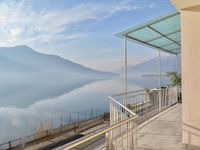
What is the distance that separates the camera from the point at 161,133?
5.64 metres

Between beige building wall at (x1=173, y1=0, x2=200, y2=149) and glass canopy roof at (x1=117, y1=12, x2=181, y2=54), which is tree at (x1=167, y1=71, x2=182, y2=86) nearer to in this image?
glass canopy roof at (x1=117, y1=12, x2=181, y2=54)

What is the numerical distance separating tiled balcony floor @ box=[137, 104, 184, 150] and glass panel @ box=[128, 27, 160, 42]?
2.39 metres

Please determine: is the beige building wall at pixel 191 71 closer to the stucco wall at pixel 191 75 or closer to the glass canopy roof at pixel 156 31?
the stucco wall at pixel 191 75

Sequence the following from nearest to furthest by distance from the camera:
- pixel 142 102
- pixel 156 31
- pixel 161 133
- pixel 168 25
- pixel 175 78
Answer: pixel 161 133
pixel 168 25
pixel 156 31
pixel 142 102
pixel 175 78

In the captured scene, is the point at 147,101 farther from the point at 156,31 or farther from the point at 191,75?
the point at 191,75

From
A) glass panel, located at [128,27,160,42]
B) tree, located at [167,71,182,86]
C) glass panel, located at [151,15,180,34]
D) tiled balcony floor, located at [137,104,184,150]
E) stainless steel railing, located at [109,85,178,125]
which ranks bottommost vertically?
tiled balcony floor, located at [137,104,184,150]

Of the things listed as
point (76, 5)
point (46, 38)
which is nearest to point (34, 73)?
point (46, 38)

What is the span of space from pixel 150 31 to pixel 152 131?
2.60m

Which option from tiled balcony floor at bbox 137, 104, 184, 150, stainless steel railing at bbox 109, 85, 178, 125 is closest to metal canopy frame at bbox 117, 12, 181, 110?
stainless steel railing at bbox 109, 85, 178, 125

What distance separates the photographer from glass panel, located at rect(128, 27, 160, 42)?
6355 mm

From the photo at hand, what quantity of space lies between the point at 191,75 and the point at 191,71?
0.07 m

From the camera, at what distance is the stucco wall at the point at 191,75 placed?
4383 millimetres

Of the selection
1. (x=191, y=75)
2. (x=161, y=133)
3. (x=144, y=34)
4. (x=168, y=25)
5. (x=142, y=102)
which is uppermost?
(x=168, y=25)

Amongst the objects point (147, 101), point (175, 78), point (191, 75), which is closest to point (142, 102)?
point (147, 101)
